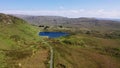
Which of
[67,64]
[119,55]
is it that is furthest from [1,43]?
[119,55]

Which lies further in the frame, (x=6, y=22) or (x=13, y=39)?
(x=6, y=22)

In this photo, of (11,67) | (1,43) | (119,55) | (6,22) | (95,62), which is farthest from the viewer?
(6,22)

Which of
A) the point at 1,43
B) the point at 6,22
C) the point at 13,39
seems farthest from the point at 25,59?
the point at 6,22

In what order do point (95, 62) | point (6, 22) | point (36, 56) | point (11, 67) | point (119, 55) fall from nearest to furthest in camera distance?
1. point (11, 67)
2. point (95, 62)
3. point (36, 56)
4. point (119, 55)
5. point (6, 22)

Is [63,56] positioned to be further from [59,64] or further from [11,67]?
[11,67]

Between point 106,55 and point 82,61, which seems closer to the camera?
point 82,61

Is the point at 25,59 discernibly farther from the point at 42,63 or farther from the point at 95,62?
the point at 95,62

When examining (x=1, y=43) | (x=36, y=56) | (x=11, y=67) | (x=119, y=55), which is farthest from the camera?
(x=1, y=43)

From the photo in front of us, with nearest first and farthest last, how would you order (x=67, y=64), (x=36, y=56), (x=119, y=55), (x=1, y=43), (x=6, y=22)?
(x=67, y=64) < (x=36, y=56) < (x=119, y=55) < (x=1, y=43) < (x=6, y=22)
